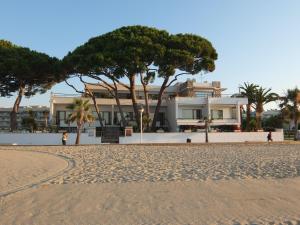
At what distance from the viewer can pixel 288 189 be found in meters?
9.94

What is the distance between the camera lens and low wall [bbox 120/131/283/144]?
4112cm

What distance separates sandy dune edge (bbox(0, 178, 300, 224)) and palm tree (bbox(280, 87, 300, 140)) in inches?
1630

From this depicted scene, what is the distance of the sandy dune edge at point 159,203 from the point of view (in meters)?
6.94

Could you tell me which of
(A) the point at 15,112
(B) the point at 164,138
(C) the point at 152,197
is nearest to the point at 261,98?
(B) the point at 164,138

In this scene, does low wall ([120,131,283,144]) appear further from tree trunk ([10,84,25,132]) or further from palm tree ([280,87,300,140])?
tree trunk ([10,84,25,132])

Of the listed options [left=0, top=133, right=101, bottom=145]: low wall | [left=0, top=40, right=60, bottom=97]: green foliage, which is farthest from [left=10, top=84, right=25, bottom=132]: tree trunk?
[left=0, top=133, right=101, bottom=145]: low wall

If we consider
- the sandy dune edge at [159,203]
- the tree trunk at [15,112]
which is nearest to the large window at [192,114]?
the tree trunk at [15,112]

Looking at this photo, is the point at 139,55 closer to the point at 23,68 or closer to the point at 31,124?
the point at 23,68

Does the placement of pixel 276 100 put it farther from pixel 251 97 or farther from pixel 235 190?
pixel 235 190

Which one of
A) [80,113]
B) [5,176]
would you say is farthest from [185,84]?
[5,176]

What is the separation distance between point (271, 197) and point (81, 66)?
35.3 metres

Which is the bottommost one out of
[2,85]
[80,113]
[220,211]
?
[220,211]

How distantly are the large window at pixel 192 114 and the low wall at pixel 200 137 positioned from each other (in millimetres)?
9649

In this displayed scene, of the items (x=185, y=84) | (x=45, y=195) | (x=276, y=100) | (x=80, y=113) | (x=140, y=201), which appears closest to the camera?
(x=140, y=201)
